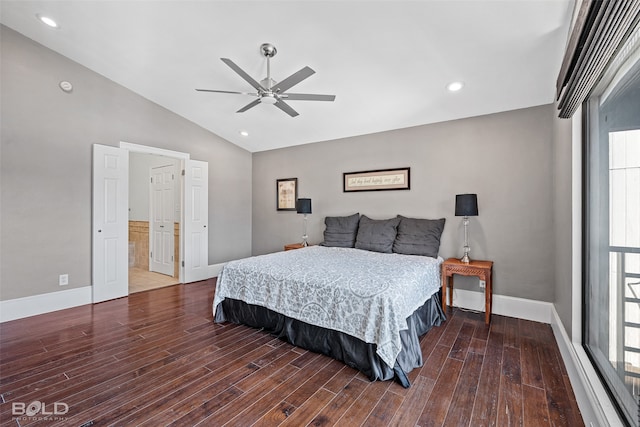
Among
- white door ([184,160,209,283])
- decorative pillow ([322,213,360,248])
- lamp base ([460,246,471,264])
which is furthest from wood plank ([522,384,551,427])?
white door ([184,160,209,283])

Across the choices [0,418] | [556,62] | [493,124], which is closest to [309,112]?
[493,124]

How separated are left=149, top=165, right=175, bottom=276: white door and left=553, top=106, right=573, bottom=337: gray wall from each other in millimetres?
5527

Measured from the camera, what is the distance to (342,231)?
439cm

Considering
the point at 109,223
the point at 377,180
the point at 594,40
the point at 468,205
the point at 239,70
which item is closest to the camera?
the point at 594,40

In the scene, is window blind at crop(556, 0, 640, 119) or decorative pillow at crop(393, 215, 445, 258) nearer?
window blind at crop(556, 0, 640, 119)

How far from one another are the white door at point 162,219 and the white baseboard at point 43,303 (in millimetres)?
1637

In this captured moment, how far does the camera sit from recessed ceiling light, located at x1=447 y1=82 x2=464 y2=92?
299cm

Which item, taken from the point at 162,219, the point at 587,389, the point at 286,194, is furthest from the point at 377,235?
the point at 162,219

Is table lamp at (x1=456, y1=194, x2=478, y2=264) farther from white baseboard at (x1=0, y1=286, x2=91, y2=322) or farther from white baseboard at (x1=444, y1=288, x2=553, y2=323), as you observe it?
white baseboard at (x1=0, y1=286, x2=91, y2=322)

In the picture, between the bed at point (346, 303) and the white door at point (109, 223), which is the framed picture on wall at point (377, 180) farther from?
the white door at point (109, 223)

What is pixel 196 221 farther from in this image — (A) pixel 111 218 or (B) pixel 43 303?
(B) pixel 43 303

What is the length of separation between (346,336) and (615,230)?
1.79 metres

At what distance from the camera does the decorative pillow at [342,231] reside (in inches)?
169

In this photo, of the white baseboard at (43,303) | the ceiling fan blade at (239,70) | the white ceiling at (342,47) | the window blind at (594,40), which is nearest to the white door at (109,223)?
the white baseboard at (43,303)
